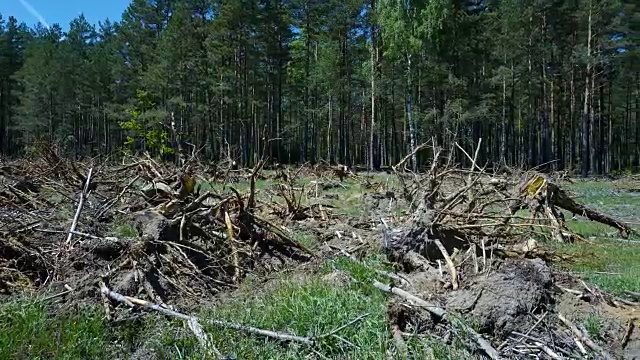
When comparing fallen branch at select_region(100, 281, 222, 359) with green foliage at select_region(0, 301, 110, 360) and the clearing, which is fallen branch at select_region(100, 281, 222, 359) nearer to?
the clearing

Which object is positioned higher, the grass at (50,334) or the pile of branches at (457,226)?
the pile of branches at (457,226)

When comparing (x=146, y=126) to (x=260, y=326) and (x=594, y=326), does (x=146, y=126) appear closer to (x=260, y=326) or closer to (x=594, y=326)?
(x=260, y=326)

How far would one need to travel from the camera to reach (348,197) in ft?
49.8

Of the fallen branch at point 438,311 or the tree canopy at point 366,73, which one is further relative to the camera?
the tree canopy at point 366,73

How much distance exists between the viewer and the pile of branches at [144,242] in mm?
5344

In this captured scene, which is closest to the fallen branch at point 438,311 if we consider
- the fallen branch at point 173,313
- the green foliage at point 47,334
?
the fallen branch at point 173,313

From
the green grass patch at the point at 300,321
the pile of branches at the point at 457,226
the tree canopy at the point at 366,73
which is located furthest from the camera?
the tree canopy at the point at 366,73

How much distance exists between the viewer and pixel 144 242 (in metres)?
5.71

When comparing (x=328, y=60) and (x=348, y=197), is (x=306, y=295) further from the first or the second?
(x=328, y=60)

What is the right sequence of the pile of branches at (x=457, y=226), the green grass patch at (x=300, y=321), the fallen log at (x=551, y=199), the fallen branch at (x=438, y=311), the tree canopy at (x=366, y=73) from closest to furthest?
the fallen branch at (x=438, y=311)
the green grass patch at (x=300, y=321)
the pile of branches at (x=457, y=226)
the fallen log at (x=551, y=199)
the tree canopy at (x=366, y=73)

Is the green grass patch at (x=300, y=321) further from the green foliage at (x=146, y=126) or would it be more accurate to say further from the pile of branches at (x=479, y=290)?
the green foliage at (x=146, y=126)

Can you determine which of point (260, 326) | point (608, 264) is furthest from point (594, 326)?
point (608, 264)

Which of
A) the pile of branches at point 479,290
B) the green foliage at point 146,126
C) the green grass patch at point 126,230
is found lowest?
the pile of branches at point 479,290

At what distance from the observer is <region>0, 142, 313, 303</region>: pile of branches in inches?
210
